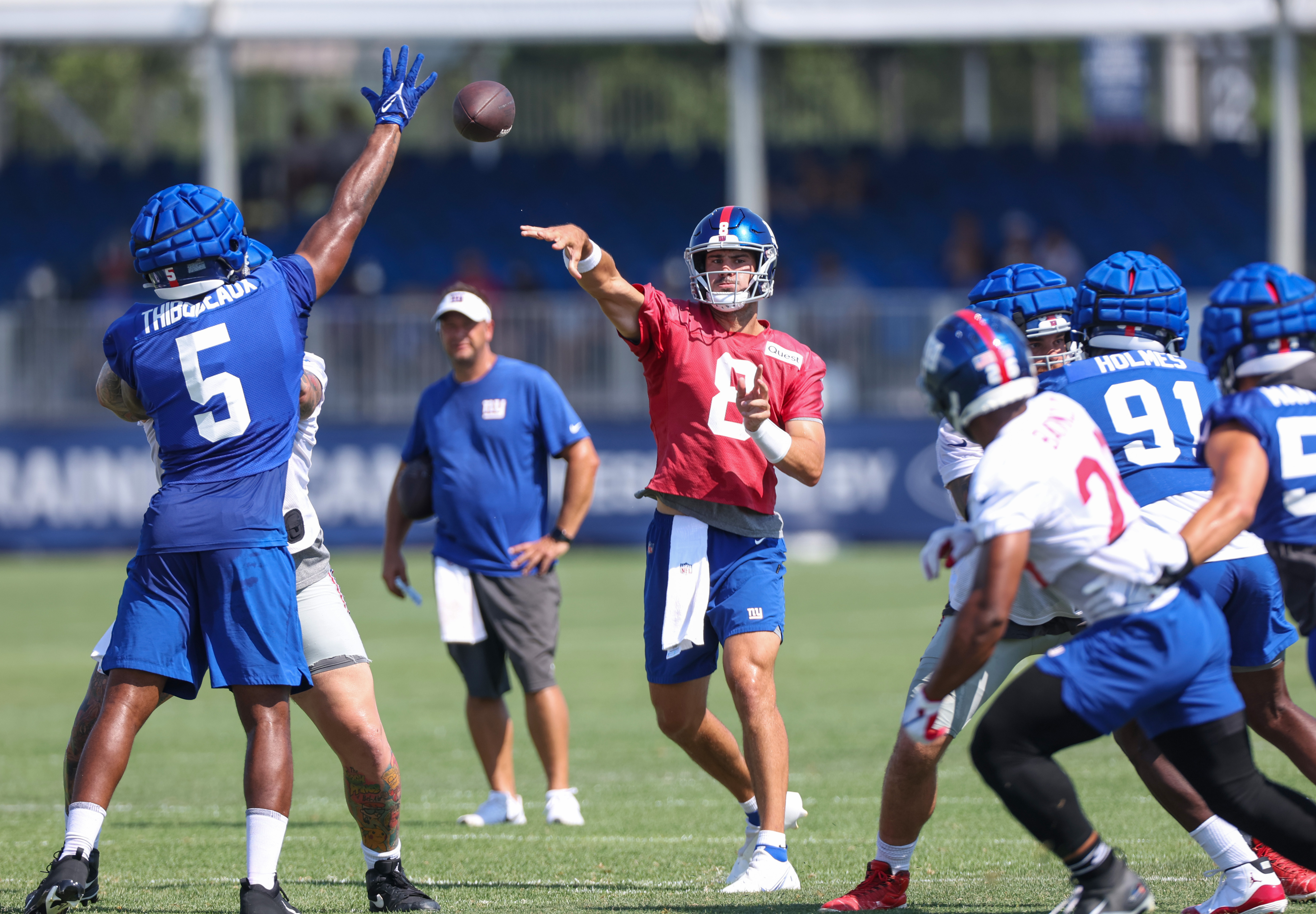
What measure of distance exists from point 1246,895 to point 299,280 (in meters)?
3.48

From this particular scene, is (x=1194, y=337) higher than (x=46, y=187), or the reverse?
(x=46, y=187)

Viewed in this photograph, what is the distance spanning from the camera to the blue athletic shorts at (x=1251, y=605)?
5.13 meters

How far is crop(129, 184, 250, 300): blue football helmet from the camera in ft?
16.6

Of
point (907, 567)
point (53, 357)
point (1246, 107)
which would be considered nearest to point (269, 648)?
point (907, 567)

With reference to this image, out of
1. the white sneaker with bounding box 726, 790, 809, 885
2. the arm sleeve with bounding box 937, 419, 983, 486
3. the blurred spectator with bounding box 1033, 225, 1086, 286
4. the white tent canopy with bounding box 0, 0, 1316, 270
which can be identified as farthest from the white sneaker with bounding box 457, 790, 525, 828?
the blurred spectator with bounding box 1033, 225, 1086, 286

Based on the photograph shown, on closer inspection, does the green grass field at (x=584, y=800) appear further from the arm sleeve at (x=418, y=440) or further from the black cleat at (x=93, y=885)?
the arm sleeve at (x=418, y=440)

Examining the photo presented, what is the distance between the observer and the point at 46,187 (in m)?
25.3

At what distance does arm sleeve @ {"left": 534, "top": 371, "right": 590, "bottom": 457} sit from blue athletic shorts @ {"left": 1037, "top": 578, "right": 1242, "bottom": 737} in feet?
12.7

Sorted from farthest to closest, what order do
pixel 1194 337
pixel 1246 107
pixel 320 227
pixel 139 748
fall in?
pixel 1246 107, pixel 1194 337, pixel 139 748, pixel 320 227

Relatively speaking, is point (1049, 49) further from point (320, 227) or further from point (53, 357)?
point (320, 227)

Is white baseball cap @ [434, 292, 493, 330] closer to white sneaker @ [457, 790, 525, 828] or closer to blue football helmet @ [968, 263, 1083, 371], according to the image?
white sneaker @ [457, 790, 525, 828]

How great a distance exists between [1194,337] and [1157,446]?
1470cm

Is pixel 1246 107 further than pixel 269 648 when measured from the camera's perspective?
Yes

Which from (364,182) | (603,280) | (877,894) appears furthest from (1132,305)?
(364,182)
